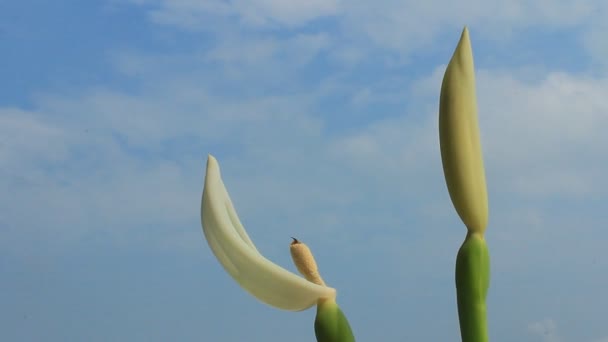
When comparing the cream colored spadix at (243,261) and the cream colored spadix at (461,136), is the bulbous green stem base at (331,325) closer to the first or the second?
the cream colored spadix at (243,261)

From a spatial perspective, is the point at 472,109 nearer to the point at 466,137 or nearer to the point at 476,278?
the point at 466,137

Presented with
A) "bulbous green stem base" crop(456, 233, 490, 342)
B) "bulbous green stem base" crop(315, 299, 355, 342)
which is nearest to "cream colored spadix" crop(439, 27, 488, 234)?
"bulbous green stem base" crop(456, 233, 490, 342)

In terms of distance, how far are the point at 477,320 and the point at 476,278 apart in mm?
44

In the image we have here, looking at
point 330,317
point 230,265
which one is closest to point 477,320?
point 330,317

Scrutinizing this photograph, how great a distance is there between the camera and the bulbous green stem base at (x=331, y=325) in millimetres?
904

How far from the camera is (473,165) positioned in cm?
87

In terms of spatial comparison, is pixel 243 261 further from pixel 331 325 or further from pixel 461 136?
pixel 461 136

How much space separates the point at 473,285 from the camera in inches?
34.4

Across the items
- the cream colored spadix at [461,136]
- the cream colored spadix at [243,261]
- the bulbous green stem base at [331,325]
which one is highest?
the cream colored spadix at [461,136]

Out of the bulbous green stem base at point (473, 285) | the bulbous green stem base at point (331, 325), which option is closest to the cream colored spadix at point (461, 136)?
the bulbous green stem base at point (473, 285)

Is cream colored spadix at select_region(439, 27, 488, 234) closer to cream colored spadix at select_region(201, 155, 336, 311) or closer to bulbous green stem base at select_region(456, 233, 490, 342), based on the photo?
bulbous green stem base at select_region(456, 233, 490, 342)

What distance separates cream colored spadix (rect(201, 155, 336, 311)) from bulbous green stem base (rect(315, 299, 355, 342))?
Result: 0.05ft

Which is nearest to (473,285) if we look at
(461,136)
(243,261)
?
(461,136)

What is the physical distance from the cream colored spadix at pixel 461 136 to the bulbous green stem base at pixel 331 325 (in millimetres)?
174
